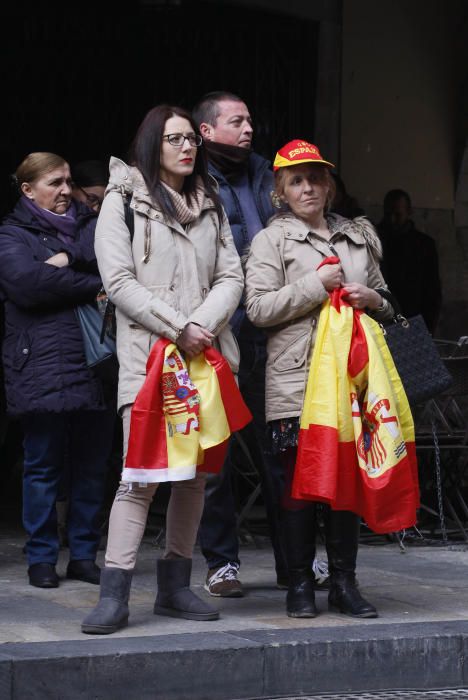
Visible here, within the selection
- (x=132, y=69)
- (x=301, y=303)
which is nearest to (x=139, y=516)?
(x=301, y=303)

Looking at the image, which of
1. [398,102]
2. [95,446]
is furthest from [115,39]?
[95,446]

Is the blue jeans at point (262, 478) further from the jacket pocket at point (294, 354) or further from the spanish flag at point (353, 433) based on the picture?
the spanish flag at point (353, 433)

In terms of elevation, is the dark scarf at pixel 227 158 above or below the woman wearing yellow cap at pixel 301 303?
above

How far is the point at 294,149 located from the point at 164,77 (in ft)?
15.4

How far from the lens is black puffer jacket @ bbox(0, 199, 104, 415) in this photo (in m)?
6.12

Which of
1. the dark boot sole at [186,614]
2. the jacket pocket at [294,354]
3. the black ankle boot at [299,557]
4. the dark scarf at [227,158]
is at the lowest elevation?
the dark boot sole at [186,614]

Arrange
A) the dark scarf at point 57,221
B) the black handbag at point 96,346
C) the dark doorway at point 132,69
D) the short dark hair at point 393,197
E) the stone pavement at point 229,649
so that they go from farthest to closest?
the short dark hair at point 393,197 → the dark doorway at point 132,69 → the dark scarf at point 57,221 → the black handbag at point 96,346 → the stone pavement at point 229,649

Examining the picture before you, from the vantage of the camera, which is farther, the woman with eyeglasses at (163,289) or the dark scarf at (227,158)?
the dark scarf at (227,158)

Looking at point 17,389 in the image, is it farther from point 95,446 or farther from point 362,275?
point 362,275

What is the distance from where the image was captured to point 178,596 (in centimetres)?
546

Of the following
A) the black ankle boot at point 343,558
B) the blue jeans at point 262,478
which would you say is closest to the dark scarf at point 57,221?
the blue jeans at point 262,478

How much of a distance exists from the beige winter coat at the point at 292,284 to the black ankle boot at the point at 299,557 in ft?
1.28

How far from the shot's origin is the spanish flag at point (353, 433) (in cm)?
537

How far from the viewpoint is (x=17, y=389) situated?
6160 millimetres
